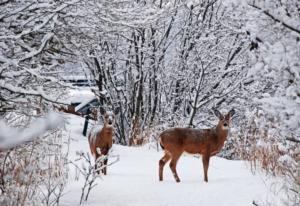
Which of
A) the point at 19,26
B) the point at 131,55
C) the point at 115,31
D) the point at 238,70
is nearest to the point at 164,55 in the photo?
the point at 131,55

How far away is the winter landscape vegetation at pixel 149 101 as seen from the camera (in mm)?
4160

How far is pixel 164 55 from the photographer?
54.2ft

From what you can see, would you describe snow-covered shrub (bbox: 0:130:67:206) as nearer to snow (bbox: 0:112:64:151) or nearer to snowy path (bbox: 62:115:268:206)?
snowy path (bbox: 62:115:268:206)

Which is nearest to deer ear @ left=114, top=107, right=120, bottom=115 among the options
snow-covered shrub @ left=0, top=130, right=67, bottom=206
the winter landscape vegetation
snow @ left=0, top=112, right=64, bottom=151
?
the winter landscape vegetation

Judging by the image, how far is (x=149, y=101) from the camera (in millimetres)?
16609

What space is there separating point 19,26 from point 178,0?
10.7m

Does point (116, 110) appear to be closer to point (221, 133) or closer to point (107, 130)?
point (107, 130)

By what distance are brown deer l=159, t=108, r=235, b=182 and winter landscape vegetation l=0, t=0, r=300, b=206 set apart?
18mm

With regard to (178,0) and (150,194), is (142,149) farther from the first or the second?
(150,194)

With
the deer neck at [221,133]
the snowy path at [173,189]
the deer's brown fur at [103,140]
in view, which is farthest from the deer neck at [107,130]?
the deer neck at [221,133]

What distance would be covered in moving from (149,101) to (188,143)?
25.7 feet

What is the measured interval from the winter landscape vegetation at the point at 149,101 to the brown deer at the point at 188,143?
0.02m

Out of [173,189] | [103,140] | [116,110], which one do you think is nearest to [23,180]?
[173,189]

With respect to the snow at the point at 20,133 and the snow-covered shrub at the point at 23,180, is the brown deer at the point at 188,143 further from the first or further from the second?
the snow at the point at 20,133
